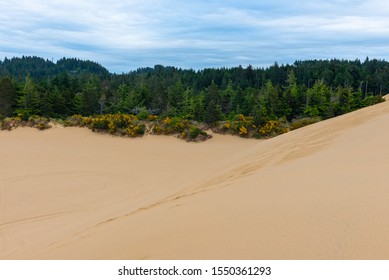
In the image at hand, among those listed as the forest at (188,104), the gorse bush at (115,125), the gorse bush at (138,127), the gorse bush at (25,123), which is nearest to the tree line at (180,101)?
the forest at (188,104)

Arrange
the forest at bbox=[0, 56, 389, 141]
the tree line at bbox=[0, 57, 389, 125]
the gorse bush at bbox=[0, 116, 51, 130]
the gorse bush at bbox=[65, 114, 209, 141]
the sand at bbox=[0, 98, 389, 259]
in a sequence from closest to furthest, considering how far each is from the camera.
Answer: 1. the sand at bbox=[0, 98, 389, 259]
2. the gorse bush at bbox=[65, 114, 209, 141]
3. the gorse bush at bbox=[0, 116, 51, 130]
4. the forest at bbox=[0, 56, 389, 141]
5. the tree line at bbox=[0, 57, 389, 125]

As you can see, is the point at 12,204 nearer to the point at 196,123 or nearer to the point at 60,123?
the point at 60,123

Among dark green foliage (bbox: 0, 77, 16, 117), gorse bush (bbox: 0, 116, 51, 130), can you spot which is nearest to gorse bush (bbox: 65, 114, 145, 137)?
gorse bush (bbox: 0, 116, 51, 130)

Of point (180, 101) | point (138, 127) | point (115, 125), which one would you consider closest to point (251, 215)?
point (138, 127)

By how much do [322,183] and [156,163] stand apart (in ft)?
36.0

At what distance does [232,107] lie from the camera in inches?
1324

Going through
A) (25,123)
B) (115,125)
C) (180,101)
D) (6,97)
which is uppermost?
(180,101)

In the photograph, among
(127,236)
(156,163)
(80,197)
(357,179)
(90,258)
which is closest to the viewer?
(90,258)

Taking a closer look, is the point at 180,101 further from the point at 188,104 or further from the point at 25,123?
the point at 25,123

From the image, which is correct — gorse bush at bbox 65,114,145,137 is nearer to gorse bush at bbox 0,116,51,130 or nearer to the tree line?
gorse bush at bbox 0,116,51,130

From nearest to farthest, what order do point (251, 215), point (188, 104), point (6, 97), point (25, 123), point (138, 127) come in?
point (251, 215), point (138, 127), point (25, 123), point (6, 97), point (188, 104)

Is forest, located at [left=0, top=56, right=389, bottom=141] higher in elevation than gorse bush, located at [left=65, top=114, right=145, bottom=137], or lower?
higher

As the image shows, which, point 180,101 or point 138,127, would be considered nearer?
point 138,127
